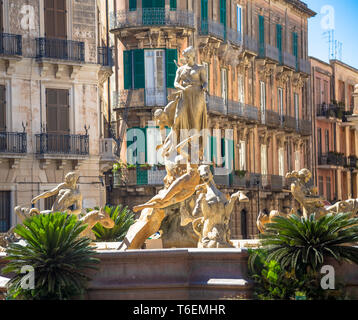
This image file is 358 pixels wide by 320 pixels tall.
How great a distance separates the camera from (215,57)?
152 feet

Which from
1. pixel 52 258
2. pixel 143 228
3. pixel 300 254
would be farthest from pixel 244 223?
pixel 52 258

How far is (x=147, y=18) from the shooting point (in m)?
42.1

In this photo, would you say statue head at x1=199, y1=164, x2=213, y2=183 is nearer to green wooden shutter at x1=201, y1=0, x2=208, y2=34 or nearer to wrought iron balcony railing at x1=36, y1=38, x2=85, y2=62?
wrought iron balcony railing at x1=36, y1=38, x2=85, y2=62

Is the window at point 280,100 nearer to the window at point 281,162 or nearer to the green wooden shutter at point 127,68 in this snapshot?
the window at point 281,162

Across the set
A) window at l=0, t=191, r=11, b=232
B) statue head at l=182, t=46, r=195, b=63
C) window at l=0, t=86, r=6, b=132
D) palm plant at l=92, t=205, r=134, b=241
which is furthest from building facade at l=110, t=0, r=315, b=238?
statue head at l=182, t=46, r=195, b=63

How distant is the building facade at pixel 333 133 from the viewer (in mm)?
60906

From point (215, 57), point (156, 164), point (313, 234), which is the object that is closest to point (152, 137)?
point (156, 164)

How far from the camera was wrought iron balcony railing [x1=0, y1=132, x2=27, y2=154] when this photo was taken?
32.9 meters

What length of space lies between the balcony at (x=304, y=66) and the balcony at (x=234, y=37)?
9.50 m

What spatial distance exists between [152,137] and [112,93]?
9.45 ft

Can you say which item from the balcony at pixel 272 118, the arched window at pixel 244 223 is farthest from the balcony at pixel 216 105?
the balcony at pixel 272 118

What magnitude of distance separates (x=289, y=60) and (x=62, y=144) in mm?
24121

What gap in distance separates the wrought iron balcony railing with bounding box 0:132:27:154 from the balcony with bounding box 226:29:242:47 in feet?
54.2
